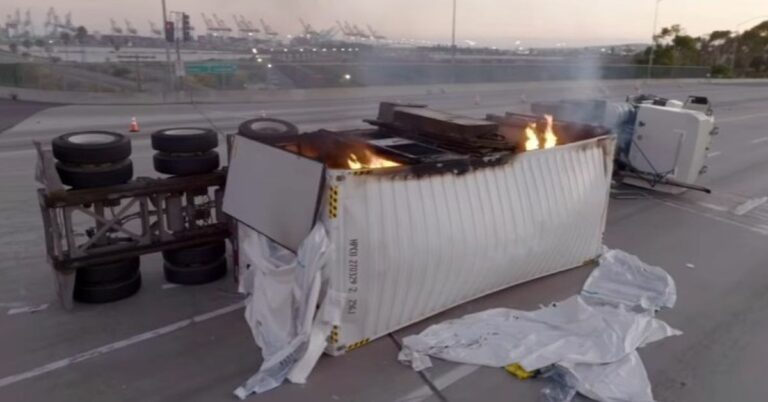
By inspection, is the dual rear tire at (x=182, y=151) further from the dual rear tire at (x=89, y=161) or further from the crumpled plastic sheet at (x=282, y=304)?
the crumpled plastic sheet at (x=282, y=304)

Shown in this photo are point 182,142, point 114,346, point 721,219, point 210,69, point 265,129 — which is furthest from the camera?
point 210,69

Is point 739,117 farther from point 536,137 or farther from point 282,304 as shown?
point 282,304

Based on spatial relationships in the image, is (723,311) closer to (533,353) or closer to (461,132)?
(533,353)

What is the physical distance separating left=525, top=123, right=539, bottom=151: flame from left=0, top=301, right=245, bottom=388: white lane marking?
3.33 m

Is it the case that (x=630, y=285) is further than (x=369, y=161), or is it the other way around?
(x=630, y=285)

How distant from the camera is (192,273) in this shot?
571 centimetres

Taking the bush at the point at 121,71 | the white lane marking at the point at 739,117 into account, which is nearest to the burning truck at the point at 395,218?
the white lane marking at the point at 739,117

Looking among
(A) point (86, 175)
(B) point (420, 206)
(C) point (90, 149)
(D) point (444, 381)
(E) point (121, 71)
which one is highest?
(E) point (121, 71)

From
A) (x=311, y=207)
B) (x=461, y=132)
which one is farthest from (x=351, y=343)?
(x=461, y=132)

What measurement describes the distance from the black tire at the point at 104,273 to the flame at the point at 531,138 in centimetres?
410

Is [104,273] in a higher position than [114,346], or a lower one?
higher

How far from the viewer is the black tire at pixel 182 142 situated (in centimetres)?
553

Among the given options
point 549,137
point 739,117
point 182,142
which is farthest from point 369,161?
point 739,117

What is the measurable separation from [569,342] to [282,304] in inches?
93.3
